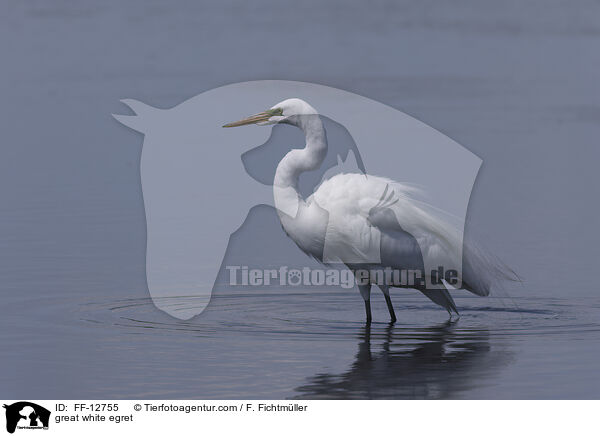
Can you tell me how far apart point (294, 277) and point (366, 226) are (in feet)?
6.19

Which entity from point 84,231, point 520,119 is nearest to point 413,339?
point 84,231

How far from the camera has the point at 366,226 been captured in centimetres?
1202

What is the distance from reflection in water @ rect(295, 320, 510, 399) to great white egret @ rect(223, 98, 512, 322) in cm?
64

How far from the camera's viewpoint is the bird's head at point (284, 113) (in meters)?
11.9

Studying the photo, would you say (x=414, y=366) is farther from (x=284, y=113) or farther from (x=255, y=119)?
(x=255, y=119)

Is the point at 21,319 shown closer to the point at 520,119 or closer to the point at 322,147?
the point at 322,147

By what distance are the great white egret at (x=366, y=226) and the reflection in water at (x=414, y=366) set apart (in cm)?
64

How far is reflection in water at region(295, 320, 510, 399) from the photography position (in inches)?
367

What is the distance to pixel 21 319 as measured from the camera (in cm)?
1169

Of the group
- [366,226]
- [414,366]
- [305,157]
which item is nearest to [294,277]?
[366,226]
